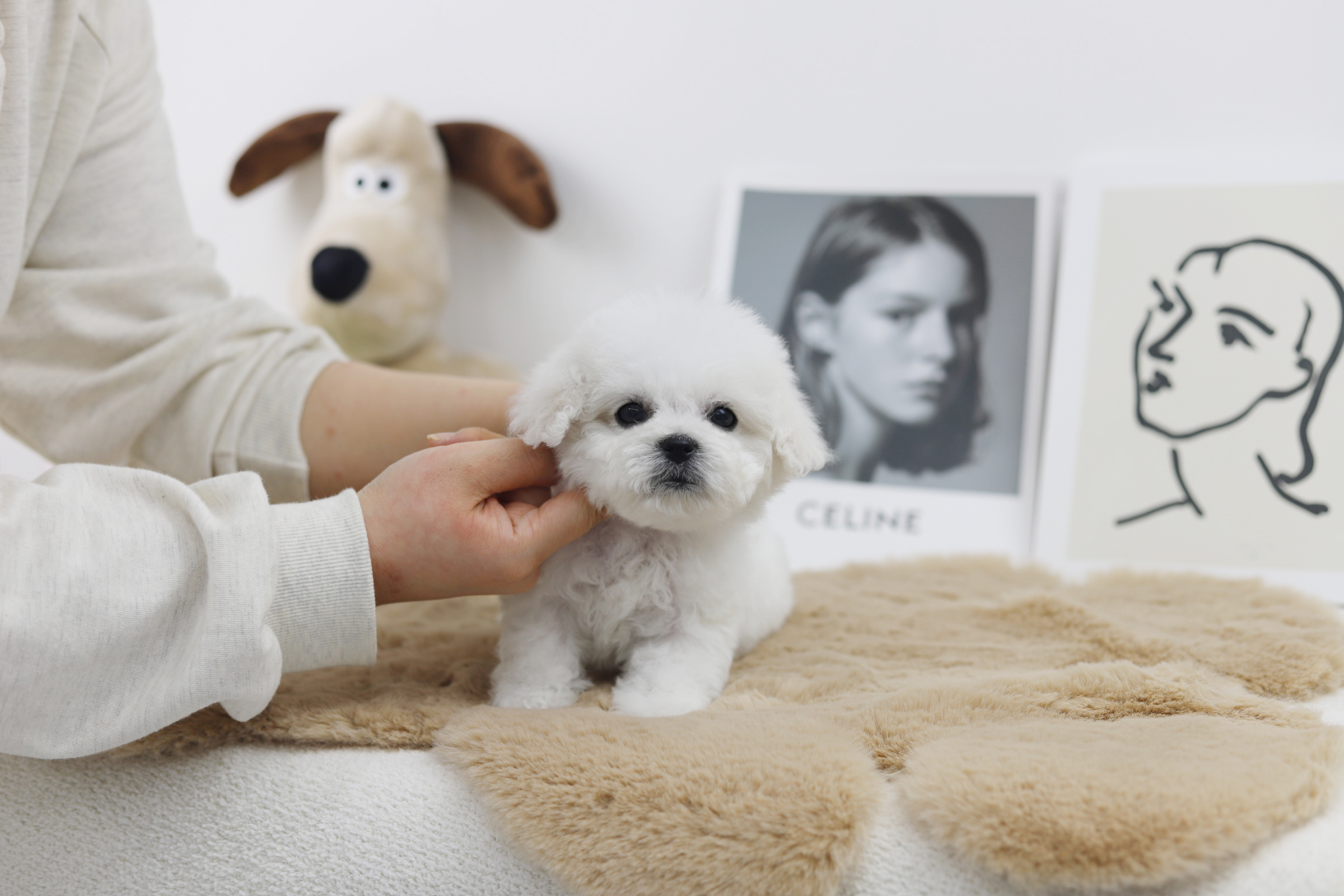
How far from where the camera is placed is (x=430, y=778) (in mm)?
701

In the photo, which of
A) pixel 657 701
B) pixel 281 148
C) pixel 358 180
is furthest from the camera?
pixel 281 148

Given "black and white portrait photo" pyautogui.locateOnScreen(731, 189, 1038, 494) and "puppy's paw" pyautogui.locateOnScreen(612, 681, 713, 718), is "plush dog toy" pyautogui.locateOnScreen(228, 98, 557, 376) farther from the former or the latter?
"puppy's paw" pyautogui.locateOnScreen(612, 681, 713, 718)

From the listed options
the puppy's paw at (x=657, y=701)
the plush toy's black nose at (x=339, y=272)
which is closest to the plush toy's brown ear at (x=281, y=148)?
the plush toy's black nose at (x=339, y=272)

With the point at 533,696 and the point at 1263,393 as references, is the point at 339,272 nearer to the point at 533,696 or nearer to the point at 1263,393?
the point at 533,696

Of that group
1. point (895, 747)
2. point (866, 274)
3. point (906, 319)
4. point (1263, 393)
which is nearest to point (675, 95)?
point (866, 274)

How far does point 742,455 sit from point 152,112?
0.87 meters

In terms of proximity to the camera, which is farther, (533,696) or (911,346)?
(911,346)

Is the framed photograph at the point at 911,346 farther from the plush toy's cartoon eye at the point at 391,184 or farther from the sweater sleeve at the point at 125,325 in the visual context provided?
the sweater sleeve at the point at 125,325

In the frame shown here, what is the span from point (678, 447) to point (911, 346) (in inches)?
38.2

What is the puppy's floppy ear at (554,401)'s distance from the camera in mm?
788

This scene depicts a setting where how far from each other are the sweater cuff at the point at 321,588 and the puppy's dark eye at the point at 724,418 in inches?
12.1

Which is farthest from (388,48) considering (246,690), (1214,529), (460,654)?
(1214,529)

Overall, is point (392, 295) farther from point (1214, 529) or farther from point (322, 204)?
point (1214, 529)

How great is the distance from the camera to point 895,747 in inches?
27.4
